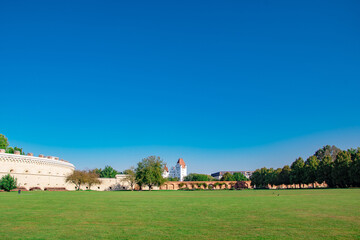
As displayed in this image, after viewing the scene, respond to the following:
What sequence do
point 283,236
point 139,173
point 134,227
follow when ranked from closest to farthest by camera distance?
point 283,236 < point 134,227 < point 139,173

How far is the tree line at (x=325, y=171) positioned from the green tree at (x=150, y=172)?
39.4 m

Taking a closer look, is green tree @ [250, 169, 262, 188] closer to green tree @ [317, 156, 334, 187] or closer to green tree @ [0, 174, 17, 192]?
green tree @ [317, 156, 334, 187]

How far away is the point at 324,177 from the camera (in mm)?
72500

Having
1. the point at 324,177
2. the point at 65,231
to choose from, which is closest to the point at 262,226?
the point at 65,231

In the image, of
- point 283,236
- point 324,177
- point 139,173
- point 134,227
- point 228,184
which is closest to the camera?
point 283,236

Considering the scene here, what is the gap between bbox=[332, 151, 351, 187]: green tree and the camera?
216 feet

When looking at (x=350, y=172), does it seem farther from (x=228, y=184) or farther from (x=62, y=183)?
(x=62, y=183)

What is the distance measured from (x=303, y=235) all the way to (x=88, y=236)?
21.5 feet

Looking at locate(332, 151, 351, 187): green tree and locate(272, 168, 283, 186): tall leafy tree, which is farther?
locate(272, 168, 283, 186): tall leafy tree

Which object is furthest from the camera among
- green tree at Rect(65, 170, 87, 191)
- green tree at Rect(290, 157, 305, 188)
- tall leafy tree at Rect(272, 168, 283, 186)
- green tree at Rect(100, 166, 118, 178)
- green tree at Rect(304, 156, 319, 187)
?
green tree at Rect(100, 166, 118, 178)

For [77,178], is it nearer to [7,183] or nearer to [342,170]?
[7,183]

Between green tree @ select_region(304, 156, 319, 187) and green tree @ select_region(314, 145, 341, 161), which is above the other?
green tree @ select_region(314, 145, 341, 161)

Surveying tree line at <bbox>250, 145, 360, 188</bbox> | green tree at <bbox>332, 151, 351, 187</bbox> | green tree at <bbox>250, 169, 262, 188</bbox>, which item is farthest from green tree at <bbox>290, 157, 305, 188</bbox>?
green tree at <bbox>250, 169, 262, 188</bbox>

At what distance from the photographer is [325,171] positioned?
7162 cm
